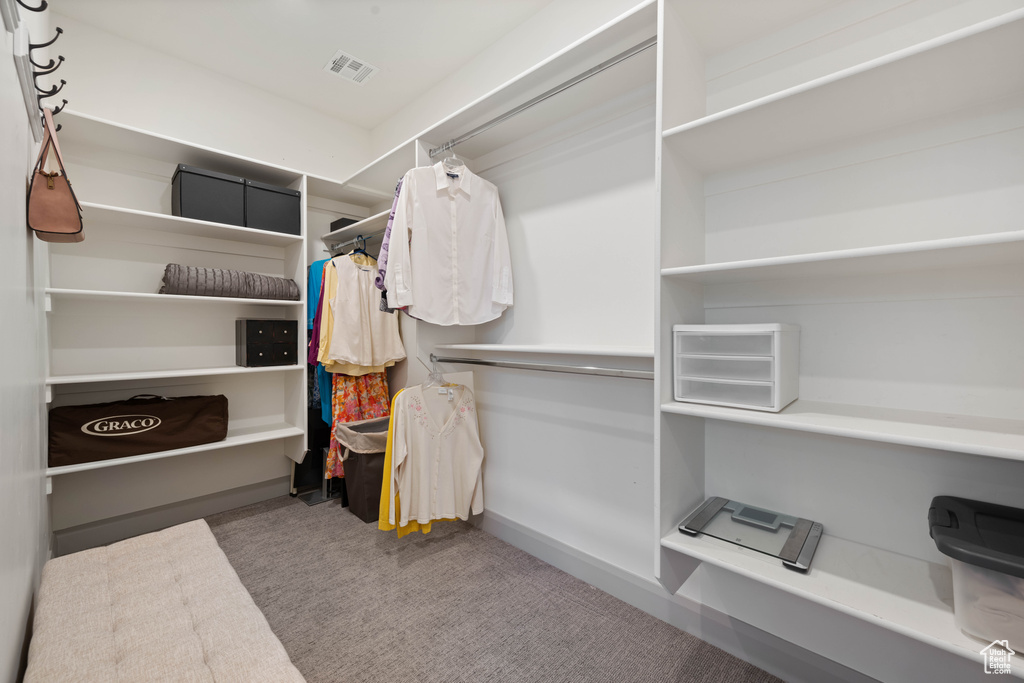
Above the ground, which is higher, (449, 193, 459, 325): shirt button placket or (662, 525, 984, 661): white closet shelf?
(449, 193, 459, 325): shirt button placket

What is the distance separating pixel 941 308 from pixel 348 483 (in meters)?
2.93

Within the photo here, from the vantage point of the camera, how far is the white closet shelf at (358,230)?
2.72 metres

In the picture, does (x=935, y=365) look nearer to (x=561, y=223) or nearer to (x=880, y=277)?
(x=880, y=277)

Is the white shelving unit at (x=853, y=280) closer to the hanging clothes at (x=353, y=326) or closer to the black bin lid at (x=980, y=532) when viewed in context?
the black bin lid at (x=980, y=532)

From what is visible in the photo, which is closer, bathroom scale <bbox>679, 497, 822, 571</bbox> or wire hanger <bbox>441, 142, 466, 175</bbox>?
bathroom scale <bbox>679, 497, 822, 571</bbox>

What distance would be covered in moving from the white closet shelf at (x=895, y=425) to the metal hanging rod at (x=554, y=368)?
1.05ft

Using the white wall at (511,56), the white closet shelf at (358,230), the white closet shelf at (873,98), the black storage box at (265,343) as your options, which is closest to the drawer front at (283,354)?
the black storage box at (265,343)

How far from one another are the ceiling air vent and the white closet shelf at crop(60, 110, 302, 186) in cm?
73

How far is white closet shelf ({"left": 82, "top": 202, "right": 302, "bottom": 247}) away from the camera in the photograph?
2.16 m

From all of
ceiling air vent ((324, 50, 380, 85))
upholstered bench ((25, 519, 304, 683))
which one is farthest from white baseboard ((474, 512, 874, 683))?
ceiling air vent ((324, 50, 380, 85))

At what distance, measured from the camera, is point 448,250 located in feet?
6.79

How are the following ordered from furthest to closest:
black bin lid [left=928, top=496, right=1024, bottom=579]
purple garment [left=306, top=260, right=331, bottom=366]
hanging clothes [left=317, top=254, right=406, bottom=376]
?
purple garment [left=306, top=260, right=331, bottom=366] < hanging clothes [left=317, top=254, right=406, bottom=376] < black bin lid [left=928, top=496, right=1024, bottom=579]

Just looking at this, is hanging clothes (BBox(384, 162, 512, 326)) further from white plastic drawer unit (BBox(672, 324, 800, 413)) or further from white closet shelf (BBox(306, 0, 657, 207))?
white plastic drawer unit (BBox(672, 324, 800, 413))

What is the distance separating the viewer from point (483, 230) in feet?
7.16
